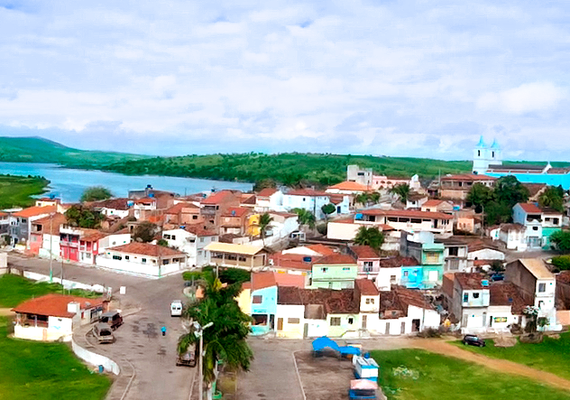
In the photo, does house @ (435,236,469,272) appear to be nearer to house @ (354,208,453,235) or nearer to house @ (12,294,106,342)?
house @ (354,208,453,235)

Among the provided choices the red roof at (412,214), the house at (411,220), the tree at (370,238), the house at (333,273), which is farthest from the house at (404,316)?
the red roof at (412,214)

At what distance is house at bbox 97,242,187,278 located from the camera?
45.4 metres

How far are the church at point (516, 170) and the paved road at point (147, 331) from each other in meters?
53.4

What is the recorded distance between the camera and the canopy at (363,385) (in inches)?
965

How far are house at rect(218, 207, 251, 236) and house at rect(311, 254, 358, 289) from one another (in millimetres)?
18407

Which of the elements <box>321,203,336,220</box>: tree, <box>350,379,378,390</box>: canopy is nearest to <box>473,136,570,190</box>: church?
<box>321,203,336,220</box>: tree

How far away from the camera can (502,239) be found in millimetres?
54906

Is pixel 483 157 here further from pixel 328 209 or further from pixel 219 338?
pixel 219 338

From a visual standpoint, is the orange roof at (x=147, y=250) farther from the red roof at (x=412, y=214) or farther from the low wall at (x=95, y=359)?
the red roof at (x=412, y=214)

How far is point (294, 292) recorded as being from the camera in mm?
34562

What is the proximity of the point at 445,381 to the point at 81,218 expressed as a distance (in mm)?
40181

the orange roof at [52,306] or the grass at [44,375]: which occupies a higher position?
the orange roof at [52,306]

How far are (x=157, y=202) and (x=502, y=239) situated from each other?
35548 mm

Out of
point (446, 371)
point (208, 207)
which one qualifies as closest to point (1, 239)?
point (208, 207)
